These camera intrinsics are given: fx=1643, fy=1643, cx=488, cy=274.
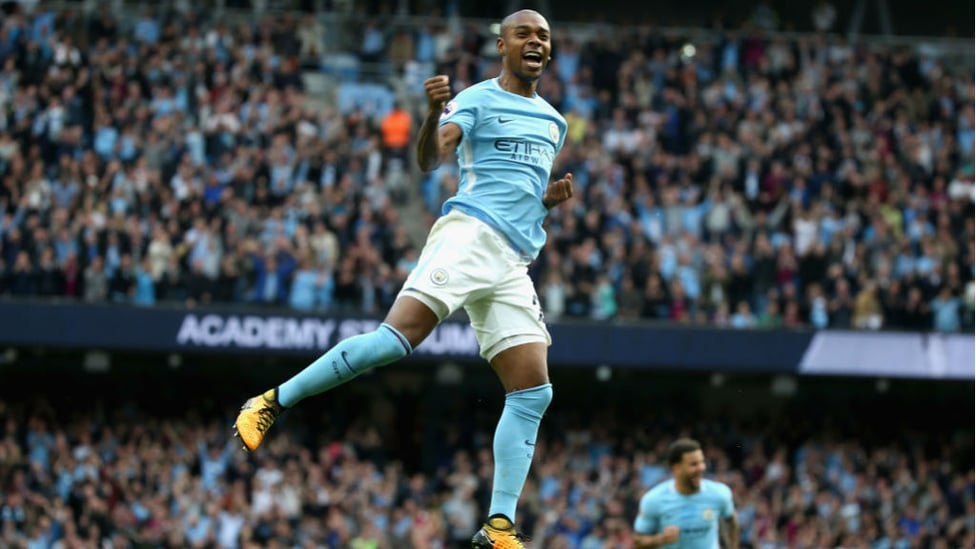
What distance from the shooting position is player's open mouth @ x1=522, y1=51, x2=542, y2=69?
25.2 ft

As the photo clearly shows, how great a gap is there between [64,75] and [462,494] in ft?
27.8

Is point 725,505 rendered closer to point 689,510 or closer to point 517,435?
point 689,510

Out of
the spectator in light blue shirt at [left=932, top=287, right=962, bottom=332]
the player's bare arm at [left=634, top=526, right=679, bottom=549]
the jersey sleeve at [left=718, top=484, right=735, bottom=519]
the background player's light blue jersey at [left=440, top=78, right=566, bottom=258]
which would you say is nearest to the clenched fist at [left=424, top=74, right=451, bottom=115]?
the background player's light blue jersey at [left=440, top=78, right=566, bottom=258]

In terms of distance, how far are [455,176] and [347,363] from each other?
15.5 m

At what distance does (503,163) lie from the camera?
25.3 ft

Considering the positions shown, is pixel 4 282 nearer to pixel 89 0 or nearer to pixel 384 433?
pixel 384 433

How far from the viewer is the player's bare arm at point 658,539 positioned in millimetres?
10922

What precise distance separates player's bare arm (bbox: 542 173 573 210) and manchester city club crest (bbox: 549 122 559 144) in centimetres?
26

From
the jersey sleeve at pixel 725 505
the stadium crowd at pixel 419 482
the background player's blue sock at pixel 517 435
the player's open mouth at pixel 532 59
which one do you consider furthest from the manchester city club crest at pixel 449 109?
the stadium crowd at pixel 419 482

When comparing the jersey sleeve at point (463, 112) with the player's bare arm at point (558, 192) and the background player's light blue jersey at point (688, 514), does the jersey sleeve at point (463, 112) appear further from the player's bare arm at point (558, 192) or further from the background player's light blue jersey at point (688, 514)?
the background player's light blue jersey at point (688, 514)

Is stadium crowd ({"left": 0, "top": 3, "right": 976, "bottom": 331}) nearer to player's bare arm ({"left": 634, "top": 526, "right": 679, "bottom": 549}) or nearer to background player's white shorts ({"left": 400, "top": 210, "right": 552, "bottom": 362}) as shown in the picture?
player's bare arm ({"left": 634, "top": 526, "right": 679, "bottom": 549})

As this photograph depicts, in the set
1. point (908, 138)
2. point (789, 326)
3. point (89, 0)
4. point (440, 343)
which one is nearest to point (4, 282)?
point (440, 343)

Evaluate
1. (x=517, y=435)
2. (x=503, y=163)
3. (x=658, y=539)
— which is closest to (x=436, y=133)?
(x=503, y=163)

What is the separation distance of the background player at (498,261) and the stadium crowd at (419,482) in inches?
428
